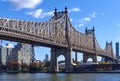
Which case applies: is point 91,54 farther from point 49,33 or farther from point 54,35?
point 49,33

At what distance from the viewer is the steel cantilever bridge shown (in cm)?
7694

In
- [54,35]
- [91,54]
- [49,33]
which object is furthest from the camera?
[91,54]

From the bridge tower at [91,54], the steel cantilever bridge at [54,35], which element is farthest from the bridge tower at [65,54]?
the bridge tower at [91,54]

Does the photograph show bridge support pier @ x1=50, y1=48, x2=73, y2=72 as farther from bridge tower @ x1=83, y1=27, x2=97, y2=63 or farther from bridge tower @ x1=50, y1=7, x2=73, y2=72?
bridge tower @ x1=83, y1=27, x2=97, y2=63

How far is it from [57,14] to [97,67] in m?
22.5

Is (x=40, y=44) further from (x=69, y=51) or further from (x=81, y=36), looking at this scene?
(x=81, y=36)

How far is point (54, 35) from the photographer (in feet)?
336

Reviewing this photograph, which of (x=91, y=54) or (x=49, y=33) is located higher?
(x=49, y=33)

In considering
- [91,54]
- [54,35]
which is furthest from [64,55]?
[91,54]

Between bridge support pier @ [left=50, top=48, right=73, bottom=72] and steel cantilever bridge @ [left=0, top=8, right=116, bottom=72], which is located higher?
steel cantilever bridge @ [left=0, top=8, right=116, bottom=72]

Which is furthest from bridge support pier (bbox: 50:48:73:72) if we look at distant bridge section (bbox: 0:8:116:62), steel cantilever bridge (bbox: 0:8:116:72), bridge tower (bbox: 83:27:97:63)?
bridge tower (bbox: 83:27:97:63)

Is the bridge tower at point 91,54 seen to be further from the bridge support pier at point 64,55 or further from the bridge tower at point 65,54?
the bridge support pier at point 64,55

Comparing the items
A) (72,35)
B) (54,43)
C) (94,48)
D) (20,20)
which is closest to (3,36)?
(20,20)

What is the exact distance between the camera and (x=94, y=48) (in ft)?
476
